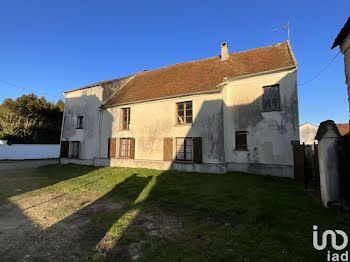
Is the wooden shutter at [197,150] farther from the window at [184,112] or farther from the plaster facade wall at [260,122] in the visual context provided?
the plaster facade wall at [260,122]

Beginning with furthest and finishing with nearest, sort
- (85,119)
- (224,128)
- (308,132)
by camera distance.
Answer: (308,132) → (85,119) → (224,128)

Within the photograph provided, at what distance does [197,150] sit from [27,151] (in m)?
23.8

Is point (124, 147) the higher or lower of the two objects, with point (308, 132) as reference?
lower

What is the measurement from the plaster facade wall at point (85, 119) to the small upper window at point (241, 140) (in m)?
11.8

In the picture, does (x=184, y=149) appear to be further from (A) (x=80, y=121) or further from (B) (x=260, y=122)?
(A) (x=80, y=121)

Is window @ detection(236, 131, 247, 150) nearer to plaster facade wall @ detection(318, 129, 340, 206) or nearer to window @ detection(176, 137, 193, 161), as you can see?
window @ detection(176, 137, 193, 161)

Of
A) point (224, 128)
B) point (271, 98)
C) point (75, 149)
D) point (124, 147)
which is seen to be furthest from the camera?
point (75, 149)

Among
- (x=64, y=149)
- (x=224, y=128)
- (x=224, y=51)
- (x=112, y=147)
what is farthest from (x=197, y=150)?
(x=64, y=149)

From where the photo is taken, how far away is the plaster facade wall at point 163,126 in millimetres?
11023

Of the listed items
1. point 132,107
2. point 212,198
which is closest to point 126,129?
point 132,107

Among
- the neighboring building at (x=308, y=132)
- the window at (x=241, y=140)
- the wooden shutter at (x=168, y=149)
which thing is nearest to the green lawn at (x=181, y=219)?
the window at (x=241, y=140)

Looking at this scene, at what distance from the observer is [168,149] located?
12.2m

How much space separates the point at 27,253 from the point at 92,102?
14651 millimetres

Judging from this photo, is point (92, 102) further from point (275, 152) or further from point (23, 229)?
point (275, 152)
